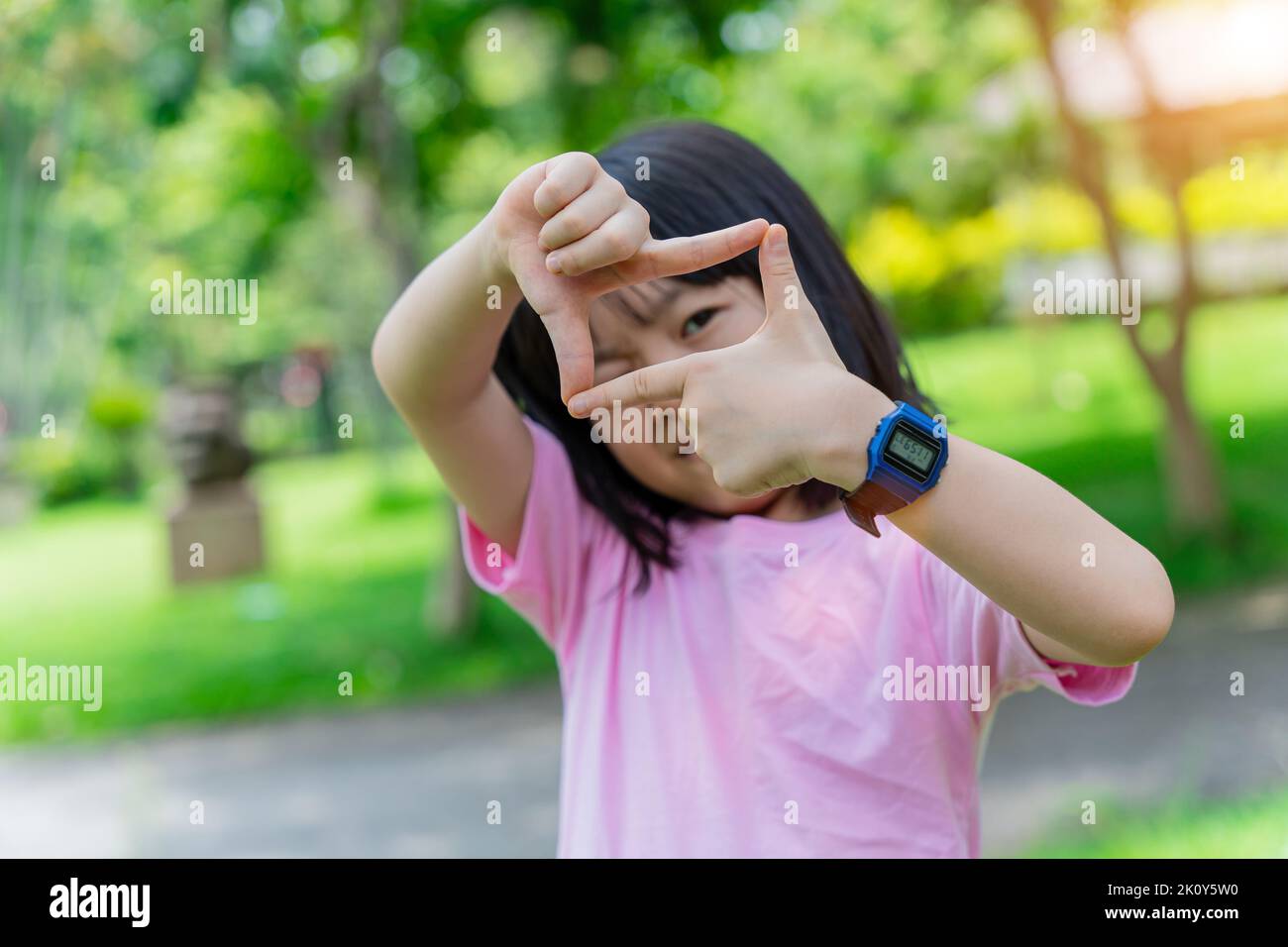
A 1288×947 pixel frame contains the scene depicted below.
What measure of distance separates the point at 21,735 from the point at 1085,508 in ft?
18.5

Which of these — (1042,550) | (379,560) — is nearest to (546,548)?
(1042,550)

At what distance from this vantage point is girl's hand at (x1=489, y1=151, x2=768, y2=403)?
952 mm

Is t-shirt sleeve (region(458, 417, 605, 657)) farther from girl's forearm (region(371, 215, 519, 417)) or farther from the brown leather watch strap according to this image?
the brown leather watch strap

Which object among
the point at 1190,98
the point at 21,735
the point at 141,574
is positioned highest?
the point at 1190,98

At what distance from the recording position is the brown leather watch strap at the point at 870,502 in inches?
35.5

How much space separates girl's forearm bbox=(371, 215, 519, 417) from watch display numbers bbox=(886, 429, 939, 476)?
1.28ft

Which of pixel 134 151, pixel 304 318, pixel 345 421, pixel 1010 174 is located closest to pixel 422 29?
pixel 345 421

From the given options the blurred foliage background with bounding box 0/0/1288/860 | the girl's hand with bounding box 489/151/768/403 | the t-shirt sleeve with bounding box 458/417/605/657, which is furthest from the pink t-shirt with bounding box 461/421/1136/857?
the blurred foliage background with bounding box 0/0/1288/860

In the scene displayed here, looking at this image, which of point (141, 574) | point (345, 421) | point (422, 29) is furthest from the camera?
point (141, 574)

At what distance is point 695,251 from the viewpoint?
0.95 meters

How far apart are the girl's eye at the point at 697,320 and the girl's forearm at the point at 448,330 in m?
0.17

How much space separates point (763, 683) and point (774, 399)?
43 cm
